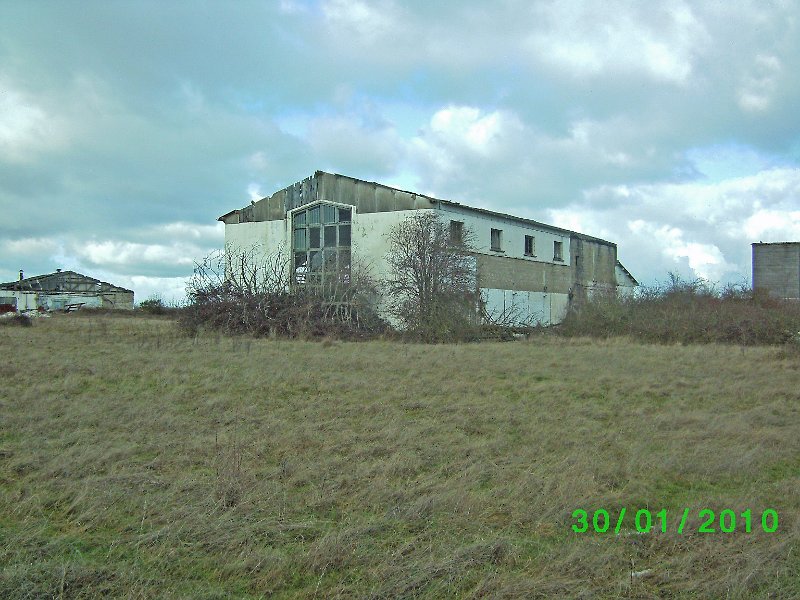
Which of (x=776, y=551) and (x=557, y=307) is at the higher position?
(x=557, y=307)

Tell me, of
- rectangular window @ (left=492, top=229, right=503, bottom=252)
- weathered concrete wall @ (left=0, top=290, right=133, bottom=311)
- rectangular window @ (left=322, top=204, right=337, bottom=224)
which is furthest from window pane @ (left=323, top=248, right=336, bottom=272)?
weathered concrete wall @ (left=0, top=290, right=133, bottom=311)

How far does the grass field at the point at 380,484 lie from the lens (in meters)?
4.47

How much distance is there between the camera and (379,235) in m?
30.3

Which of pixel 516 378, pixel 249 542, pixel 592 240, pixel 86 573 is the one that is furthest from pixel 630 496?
pixel 592 240

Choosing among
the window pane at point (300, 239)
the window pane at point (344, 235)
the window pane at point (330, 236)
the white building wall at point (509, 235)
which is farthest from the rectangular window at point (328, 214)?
the white building wall at point (509, 235)

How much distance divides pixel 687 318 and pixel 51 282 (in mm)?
52680

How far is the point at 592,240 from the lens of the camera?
41.6m

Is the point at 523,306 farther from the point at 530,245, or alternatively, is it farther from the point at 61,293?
the point at 61,293

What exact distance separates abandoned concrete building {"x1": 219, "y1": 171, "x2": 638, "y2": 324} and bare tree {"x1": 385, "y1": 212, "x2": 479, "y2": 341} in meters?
1.28

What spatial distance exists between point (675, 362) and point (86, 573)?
619 inches

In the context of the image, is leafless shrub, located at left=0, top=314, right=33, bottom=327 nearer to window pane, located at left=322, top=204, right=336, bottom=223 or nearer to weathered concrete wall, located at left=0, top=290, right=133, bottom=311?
window pane, located at left=322, top=204, right=336, bottom=223

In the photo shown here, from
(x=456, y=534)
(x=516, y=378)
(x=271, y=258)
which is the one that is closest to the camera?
(x=456, y=534)

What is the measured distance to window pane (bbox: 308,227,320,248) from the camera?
32.4 metres

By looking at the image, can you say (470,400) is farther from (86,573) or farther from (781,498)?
(86,573)
